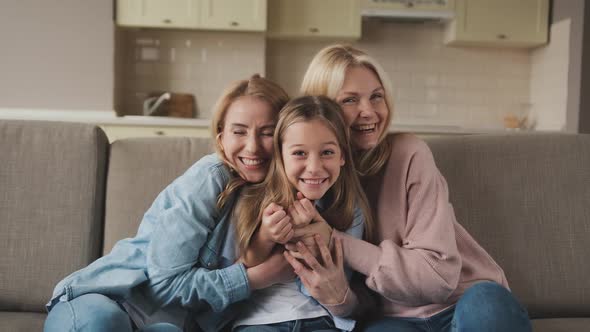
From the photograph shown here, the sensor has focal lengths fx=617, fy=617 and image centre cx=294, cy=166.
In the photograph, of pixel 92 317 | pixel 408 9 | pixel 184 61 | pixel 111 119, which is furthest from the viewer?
pixel 184 61

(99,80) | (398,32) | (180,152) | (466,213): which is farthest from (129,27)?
(466,213)

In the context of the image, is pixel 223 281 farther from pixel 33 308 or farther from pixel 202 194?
pixel 33 308

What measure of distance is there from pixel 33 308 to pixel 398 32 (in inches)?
153

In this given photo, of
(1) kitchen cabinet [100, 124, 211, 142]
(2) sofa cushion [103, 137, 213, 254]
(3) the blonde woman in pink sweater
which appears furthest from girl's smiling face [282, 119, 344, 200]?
(1) kitchen cabinet [100, 124, 211, 142]

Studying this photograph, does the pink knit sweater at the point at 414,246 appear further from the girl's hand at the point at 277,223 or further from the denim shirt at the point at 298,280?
the girl's hand at the point at 277,223

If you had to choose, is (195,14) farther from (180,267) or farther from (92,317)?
(92,317)

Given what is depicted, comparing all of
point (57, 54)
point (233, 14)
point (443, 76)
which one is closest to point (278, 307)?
point (233, 14)

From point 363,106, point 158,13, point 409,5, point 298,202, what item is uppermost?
point 409,5

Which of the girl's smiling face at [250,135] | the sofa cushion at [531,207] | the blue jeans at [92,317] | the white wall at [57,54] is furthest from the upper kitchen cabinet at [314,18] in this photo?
the blue jeans at [92,317]

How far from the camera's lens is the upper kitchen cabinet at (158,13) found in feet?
14.3

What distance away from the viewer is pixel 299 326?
4.88 feet

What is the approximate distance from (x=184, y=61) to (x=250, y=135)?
137 inches

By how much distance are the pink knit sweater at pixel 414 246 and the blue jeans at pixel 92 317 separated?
0.50 m

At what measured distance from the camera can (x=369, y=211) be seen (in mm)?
1580
